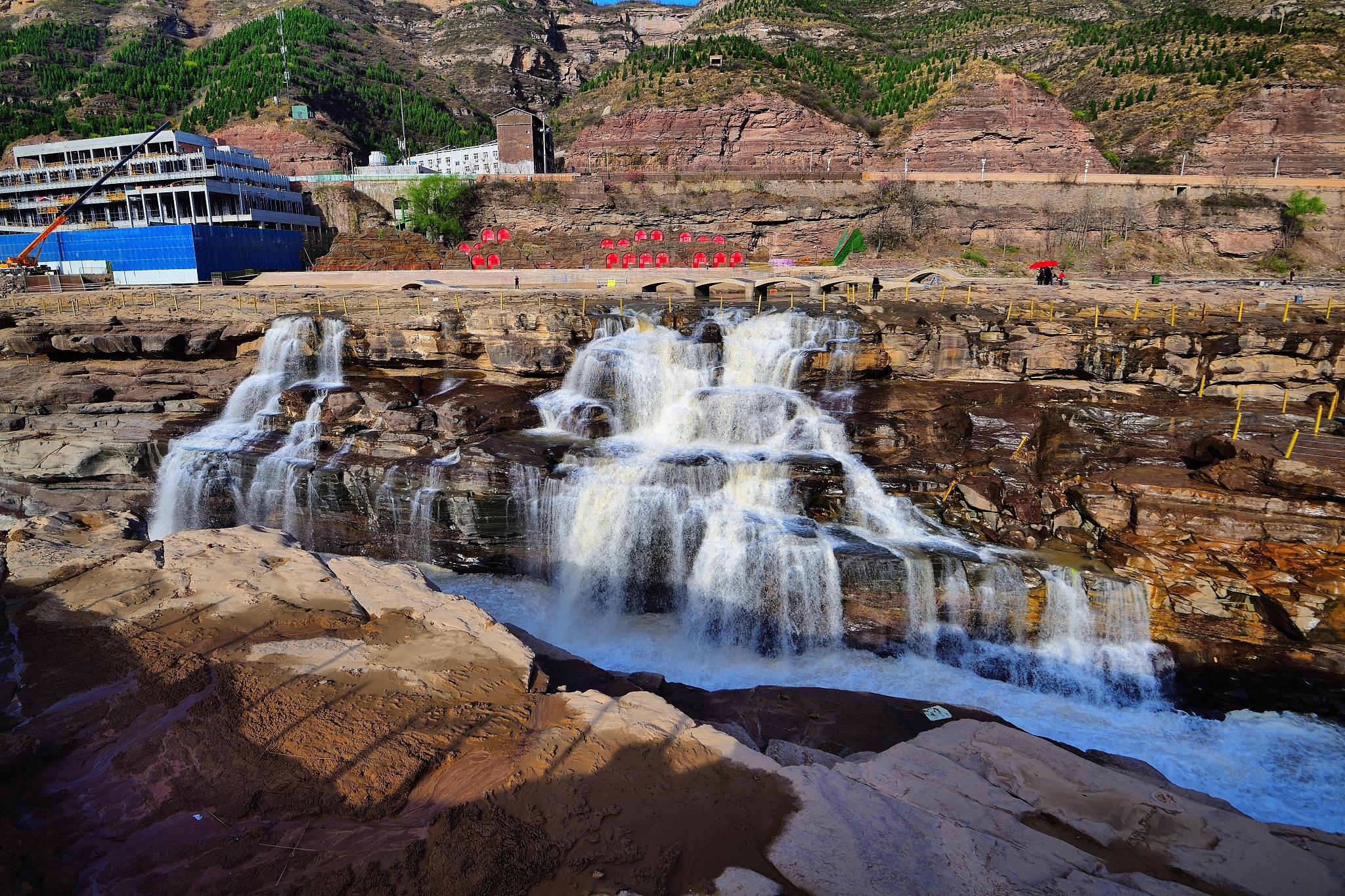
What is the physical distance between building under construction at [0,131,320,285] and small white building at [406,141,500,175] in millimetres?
15661

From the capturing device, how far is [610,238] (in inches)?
1705

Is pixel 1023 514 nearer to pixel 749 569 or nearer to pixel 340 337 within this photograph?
pixel 749 569

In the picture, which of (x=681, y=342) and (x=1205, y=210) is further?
(x=1205, y=210)

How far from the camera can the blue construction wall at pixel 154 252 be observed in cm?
3469

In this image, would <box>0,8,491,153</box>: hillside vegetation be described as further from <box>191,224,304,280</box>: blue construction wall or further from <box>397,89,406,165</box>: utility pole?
<box>191,224,304,280</box>: blue construction wall

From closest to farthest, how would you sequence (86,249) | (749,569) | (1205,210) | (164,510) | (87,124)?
(749,569) < (164,510) < (86,249) < (1205,210) < (87,124)

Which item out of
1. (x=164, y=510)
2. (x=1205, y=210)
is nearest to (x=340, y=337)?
(x=164, y=510)

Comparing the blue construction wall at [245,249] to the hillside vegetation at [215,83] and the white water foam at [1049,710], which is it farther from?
the hillside vegetation at [215,83]

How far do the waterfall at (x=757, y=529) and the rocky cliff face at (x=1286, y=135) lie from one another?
1575 inches

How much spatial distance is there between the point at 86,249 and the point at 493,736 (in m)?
40.9

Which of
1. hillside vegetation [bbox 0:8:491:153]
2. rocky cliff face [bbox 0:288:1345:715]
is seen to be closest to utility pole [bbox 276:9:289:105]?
hillside vegetation [bbox 0:8:491:153]

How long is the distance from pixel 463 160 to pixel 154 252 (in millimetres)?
36425

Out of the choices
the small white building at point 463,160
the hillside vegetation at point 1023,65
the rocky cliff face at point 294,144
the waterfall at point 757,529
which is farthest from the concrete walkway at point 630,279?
the rocky cliff face at point 294,144

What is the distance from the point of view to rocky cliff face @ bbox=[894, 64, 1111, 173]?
4719cm
